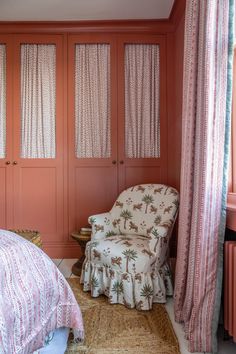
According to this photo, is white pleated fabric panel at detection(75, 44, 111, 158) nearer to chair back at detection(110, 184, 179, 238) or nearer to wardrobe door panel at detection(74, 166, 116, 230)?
wardrobe door panel at detection(74, 166, 116, 230)

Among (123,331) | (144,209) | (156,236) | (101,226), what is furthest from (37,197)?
(123,331)

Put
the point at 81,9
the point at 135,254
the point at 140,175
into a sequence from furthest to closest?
the point at 140,175
the point at 81,9
the point at 135,254

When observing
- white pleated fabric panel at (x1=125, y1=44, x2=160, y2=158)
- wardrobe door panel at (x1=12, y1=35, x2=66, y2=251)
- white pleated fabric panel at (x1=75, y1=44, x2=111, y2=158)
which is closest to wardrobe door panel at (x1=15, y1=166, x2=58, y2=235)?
wardrobe door panel at (x1=12, y1=35, x2=66, y2=251)

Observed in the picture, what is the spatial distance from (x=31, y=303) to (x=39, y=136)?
2.29m

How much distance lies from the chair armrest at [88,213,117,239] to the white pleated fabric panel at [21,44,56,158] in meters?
1.08

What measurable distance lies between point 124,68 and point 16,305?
8.94ft

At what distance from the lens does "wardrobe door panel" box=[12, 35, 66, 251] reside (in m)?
3.12

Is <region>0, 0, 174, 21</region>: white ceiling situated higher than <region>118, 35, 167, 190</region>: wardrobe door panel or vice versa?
<region>0, 0, 174, 21</region>: white ceiling

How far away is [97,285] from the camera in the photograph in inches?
84.4

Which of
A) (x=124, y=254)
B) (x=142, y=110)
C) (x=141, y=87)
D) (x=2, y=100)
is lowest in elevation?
(x=124, y=254)

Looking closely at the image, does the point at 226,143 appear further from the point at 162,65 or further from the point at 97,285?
the point at 162,65

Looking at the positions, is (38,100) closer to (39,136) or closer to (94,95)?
(39,136)

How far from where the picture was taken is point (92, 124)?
3.14m

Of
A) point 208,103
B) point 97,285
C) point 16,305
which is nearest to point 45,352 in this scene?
point 16,305
